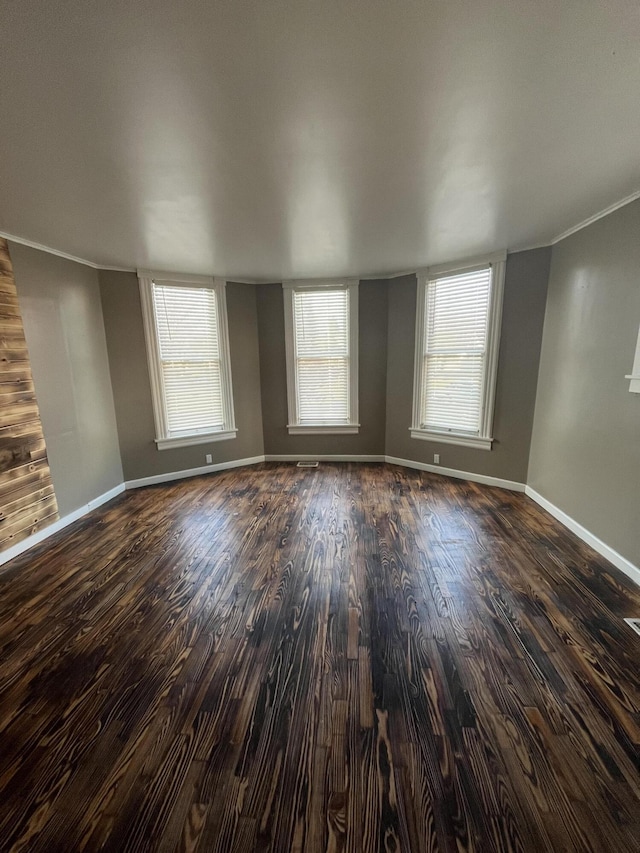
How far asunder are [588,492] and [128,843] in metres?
3.27

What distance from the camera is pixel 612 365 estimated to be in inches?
93.3

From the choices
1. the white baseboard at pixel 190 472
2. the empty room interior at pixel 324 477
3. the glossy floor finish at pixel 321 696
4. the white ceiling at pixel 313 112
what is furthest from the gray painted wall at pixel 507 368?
the white baseboard at pixel 190 472

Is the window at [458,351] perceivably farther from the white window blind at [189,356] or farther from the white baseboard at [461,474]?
the white window blind at [189,356]

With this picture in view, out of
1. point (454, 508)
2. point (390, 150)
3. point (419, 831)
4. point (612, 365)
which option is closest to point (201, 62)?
point (390, 150)

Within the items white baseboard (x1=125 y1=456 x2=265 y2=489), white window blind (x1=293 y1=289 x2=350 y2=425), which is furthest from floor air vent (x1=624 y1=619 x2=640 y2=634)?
white baseboard (x1=125 y1=456 x2=265 y2=489)

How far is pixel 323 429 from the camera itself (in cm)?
478

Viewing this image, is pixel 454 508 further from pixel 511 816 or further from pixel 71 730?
pixel 71 730

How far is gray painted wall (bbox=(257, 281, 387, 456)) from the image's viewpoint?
4.38 metres

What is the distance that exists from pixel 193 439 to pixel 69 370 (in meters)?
1.56

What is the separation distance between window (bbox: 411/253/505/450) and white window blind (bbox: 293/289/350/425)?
3.26 ft

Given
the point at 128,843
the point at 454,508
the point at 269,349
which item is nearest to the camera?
the point at 128,843

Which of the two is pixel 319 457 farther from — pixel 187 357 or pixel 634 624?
pixel 634 624

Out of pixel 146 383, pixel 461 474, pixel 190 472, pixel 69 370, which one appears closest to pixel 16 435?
pixel 69 370

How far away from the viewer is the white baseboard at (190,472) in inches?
160
